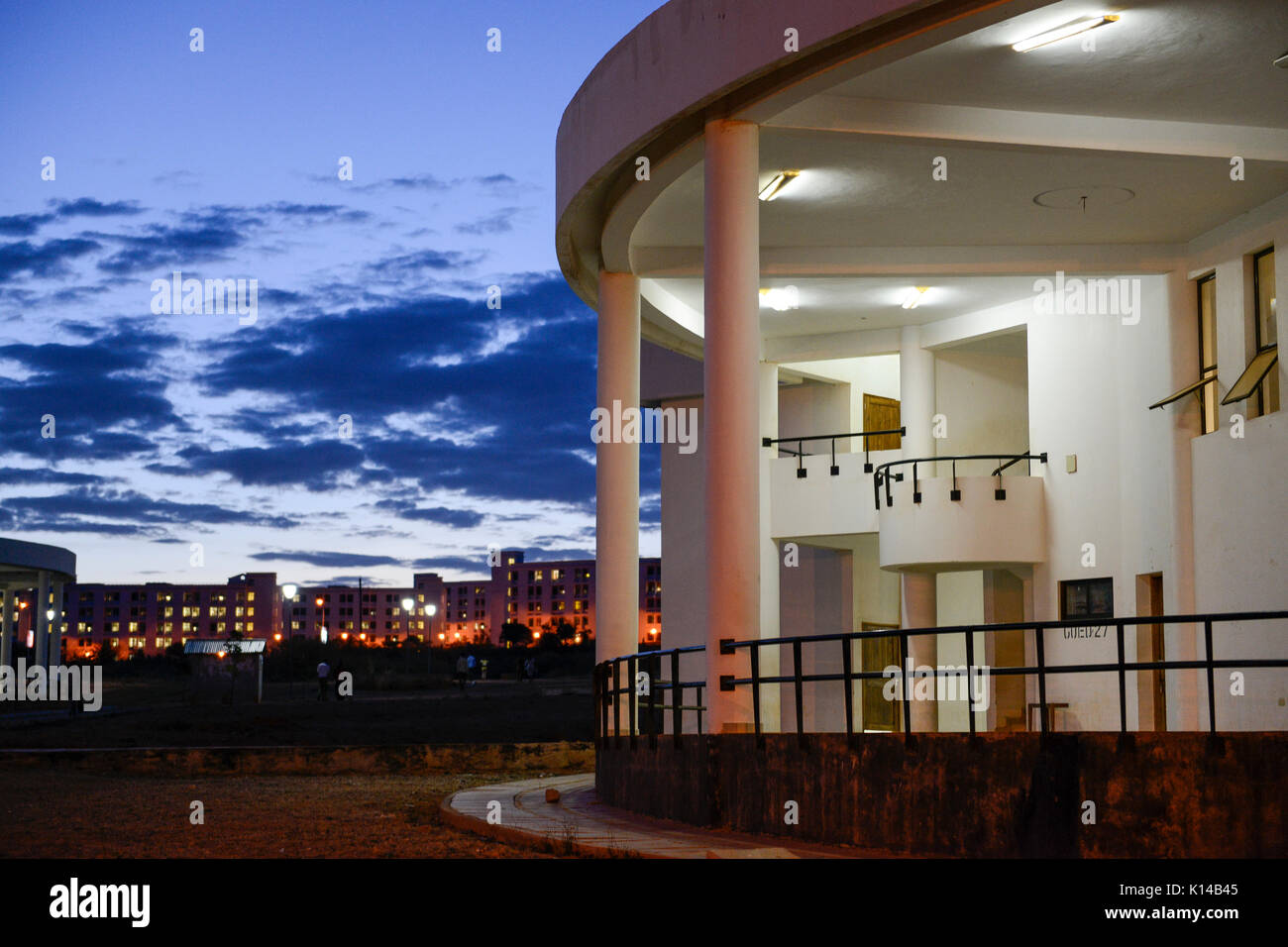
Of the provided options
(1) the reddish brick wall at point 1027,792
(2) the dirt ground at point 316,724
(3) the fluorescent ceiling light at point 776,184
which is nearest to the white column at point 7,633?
(2) the dirt ground at point 316,724

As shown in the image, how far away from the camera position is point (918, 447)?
2386cm

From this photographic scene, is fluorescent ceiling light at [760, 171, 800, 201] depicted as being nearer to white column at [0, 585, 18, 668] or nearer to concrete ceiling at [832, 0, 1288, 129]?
concrete ceiling at [832, 0, 1288, 129]

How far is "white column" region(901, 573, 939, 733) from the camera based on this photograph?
23.8 meters

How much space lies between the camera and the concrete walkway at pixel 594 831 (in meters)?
10.8

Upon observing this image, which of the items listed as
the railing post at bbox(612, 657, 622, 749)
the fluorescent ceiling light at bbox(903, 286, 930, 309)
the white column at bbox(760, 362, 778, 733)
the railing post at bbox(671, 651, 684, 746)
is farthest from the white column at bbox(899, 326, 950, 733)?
the railing post at bbox(671, 651, 684, 746)

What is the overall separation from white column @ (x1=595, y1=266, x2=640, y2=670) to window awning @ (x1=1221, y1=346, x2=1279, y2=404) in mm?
7505

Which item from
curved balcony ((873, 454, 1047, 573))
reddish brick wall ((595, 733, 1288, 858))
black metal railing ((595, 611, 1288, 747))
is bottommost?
reddish brick wall ((595, 733, 1288, 858))

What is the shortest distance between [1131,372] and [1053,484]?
7.87 feet

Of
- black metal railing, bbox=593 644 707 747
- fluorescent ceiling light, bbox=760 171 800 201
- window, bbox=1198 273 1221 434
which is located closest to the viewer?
black metal railing, bbox=593 644 707 747

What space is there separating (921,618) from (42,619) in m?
42.5

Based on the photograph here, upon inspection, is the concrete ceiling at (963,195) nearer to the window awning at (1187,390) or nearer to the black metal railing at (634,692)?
the window awning at (1187,390)

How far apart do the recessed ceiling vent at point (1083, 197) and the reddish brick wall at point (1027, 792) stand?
27.9ft

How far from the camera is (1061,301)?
21438 mm

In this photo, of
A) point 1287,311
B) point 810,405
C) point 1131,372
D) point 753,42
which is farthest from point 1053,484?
point 753,42
